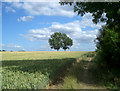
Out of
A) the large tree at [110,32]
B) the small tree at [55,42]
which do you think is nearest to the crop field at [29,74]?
the large tree at [110,32]

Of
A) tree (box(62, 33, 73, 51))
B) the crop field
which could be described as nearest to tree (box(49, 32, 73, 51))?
tree (box(62, 33, 73, 51))

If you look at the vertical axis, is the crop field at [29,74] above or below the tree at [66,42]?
below

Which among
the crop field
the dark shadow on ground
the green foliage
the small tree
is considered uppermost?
the small tree

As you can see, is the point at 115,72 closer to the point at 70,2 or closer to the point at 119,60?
the point at 119,60

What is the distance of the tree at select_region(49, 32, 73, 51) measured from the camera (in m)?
83.7

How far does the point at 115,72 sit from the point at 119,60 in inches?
45.5

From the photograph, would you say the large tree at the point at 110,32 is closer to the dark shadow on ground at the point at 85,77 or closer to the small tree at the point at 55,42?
the dark shadow on ground at the point at 85,77

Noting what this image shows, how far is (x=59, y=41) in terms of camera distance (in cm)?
8500

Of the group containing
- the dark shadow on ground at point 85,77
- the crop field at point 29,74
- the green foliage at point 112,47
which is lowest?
the dark shadow on ground at point 85,77

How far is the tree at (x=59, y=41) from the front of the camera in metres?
83.7

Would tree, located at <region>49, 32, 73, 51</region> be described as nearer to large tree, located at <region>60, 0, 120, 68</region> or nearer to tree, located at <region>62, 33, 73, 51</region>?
tree, located at <region>62, 33, 73, 51</region>

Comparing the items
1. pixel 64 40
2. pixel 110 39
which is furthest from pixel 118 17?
pixel 64 40

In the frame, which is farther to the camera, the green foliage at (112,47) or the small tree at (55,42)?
the small tree at (55,42)

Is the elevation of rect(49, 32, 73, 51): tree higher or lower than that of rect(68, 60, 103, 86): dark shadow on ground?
higher
